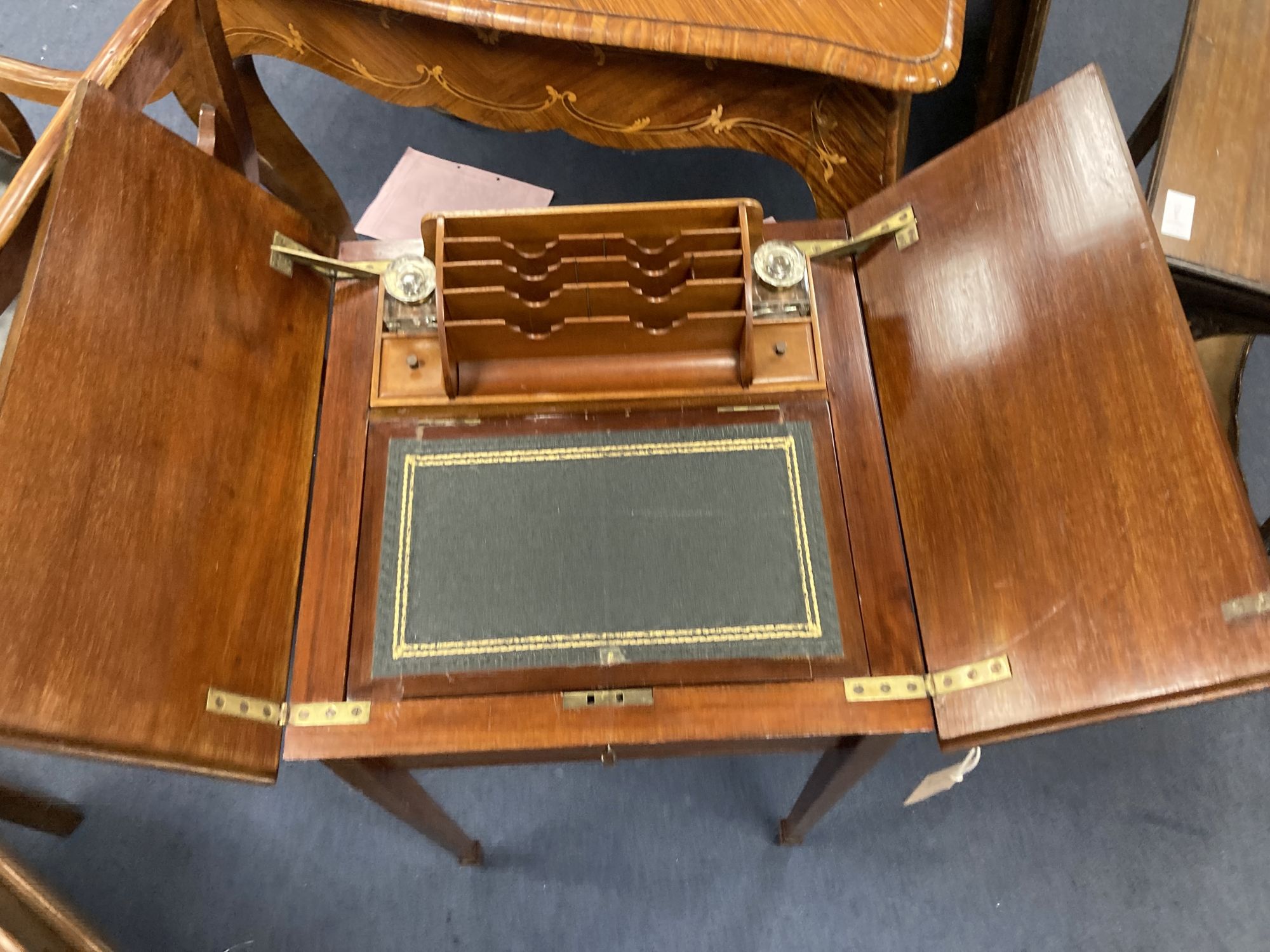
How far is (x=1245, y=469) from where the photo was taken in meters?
1.64

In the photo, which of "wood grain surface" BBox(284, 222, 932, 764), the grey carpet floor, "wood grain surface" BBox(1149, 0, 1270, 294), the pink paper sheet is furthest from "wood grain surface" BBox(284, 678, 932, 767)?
the pink paper sheet

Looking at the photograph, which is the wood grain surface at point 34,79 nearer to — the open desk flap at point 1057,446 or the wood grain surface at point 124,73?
the wood grain surface at point 124,73

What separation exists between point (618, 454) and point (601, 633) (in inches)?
8.0

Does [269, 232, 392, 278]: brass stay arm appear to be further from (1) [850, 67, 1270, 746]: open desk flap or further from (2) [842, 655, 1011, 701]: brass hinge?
(2) [842, 655, 1011, 701]: brass hinge

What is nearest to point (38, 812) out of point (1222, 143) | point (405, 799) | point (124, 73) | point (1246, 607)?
point (405, 799)

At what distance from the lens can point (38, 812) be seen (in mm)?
1315

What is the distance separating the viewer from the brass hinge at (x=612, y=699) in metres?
0.79

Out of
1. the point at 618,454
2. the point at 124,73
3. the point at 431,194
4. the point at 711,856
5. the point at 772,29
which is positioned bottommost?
the point at 711,856

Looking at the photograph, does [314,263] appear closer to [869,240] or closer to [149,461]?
[149,461]

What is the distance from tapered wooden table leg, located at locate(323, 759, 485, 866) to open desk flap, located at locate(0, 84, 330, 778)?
111mm

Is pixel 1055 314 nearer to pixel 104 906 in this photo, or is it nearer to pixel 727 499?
pixel 727 499

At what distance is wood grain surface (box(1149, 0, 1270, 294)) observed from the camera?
1.11 metres

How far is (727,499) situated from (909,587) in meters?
0.21

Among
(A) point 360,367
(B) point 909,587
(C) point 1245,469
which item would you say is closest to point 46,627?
(A) point 360,367
